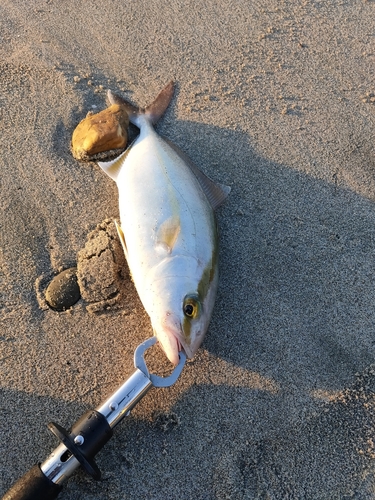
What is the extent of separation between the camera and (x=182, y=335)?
2172 millimetres

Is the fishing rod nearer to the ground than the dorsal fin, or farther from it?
nearer to the ground

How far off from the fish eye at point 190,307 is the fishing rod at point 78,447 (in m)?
0.39

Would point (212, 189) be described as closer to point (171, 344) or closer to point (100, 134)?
point (100, 134)

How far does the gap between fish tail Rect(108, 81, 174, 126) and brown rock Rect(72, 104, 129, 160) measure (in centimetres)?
14

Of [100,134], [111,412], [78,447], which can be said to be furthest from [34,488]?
[100,134]

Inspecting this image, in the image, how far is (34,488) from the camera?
1.86 metres

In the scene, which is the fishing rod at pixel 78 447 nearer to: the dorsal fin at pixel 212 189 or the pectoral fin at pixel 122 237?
the pectoral fin at pixel 122 237

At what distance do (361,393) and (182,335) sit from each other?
113cm

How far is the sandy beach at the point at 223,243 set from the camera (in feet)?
7.30

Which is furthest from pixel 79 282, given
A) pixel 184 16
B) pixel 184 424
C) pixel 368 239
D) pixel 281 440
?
pixel 184 16

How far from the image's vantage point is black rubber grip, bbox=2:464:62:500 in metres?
1.85

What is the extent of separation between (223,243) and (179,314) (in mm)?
792

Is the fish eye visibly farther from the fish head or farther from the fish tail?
the fish tail

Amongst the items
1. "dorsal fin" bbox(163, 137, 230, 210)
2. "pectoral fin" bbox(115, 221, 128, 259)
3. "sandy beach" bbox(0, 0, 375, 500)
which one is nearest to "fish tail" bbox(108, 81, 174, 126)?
"sandy beach" bbox(0, 0, 375, 500)
